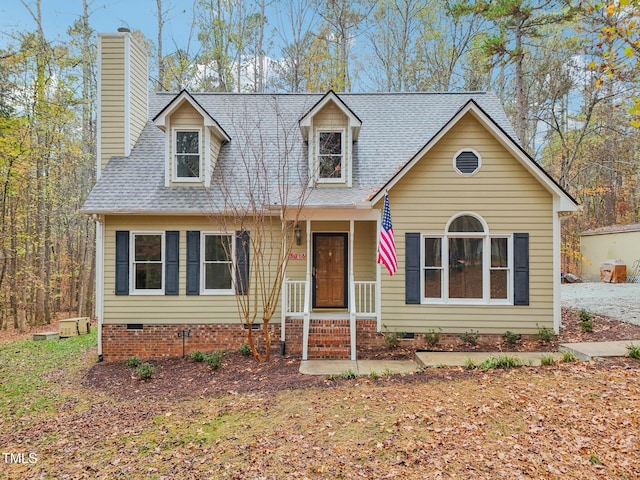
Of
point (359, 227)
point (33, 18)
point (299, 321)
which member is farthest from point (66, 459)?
point (33, 18)

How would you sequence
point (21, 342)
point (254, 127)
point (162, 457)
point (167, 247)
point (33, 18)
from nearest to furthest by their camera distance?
point (162, 457)
point (167, 247)
point (254, 127)
point (21, 342)
point (33, 18)

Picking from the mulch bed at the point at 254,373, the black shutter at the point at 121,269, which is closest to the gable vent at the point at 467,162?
the mulch bed at the point at 254,373

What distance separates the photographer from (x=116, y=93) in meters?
10.1

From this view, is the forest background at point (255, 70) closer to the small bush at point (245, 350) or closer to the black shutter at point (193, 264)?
the black shutter at point (193, 264)

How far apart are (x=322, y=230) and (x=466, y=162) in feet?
12.1

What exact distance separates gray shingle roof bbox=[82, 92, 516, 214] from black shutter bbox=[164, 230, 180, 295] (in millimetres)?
677

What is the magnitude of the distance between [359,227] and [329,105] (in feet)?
10.3

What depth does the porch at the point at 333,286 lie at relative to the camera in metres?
8.48

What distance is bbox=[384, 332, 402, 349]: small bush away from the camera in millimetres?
8492

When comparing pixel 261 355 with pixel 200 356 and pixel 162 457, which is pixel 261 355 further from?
pixel 162 457

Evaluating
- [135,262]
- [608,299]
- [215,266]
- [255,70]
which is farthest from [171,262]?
[255,70]

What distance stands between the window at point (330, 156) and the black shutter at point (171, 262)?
12.6ft

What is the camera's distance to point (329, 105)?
9.80m

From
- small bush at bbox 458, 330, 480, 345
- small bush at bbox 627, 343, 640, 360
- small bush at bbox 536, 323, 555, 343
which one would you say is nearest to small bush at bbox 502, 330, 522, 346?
small bush at bbox 536, 323, 555, 343
